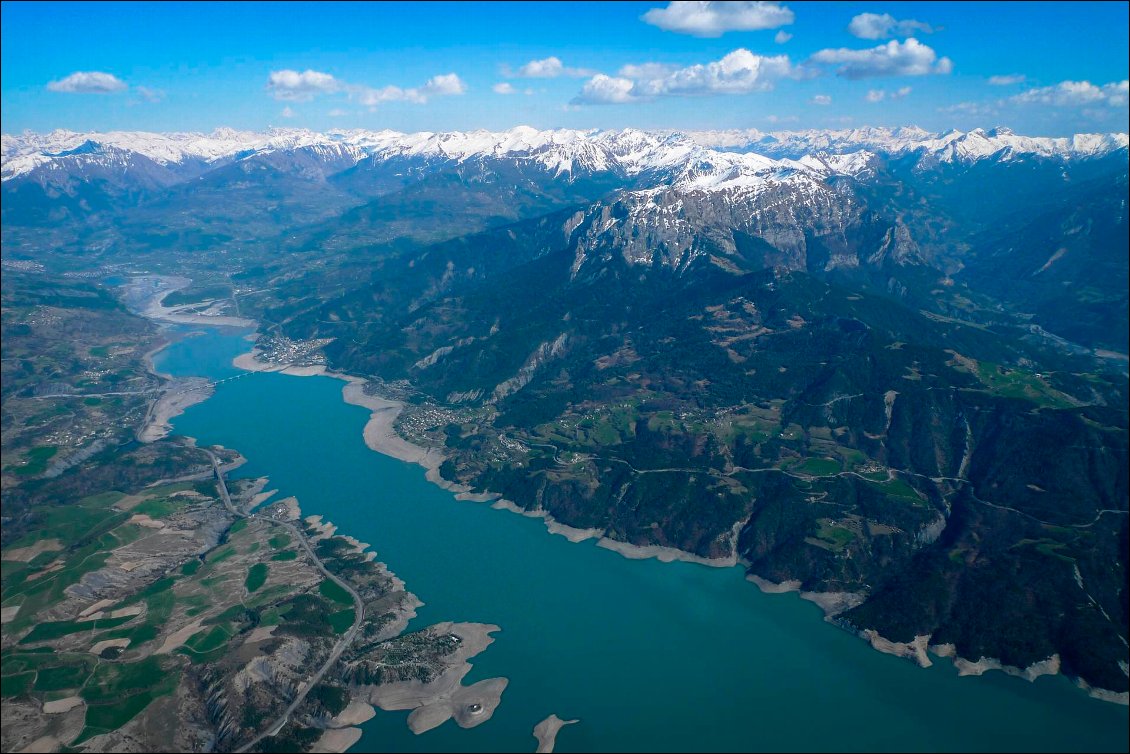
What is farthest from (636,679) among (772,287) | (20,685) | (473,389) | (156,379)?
(156,379)

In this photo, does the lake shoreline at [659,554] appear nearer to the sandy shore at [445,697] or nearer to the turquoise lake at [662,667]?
the turquoise lake at [662,667]

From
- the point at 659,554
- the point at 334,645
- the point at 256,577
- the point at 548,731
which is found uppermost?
the point at 256,577

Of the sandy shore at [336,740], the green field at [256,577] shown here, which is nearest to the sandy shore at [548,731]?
the sandy shore at [336,740]

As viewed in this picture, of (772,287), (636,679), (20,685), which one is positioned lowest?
(636,679)

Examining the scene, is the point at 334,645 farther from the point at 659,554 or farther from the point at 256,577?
the point at 659,554

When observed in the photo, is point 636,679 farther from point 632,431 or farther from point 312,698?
point 632,431

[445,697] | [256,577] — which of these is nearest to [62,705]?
[256,577]
